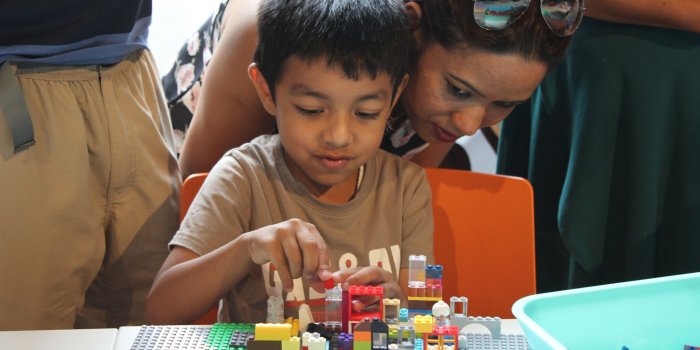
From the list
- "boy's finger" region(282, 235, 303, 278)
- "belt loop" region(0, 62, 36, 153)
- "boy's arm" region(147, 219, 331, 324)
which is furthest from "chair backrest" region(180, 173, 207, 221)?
"boy's finger" region(282, 235, 303, 278)

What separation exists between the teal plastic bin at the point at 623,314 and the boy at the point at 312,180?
0.28 meters

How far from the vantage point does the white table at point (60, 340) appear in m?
1.06

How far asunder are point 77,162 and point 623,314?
850 millimetres

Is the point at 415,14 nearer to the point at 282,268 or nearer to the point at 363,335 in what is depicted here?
the point at 282,268

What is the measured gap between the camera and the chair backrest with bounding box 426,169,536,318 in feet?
4.80

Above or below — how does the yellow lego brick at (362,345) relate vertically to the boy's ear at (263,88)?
below

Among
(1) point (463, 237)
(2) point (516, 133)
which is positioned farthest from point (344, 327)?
(2) point (516, 133)

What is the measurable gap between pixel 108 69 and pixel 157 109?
0.13m

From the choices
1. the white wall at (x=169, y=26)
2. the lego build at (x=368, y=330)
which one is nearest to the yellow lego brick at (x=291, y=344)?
the lego build at (x=368, y=330)

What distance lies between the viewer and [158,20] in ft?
8.91

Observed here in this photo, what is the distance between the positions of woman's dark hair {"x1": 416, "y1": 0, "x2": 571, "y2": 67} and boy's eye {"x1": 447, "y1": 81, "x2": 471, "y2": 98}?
0.06m

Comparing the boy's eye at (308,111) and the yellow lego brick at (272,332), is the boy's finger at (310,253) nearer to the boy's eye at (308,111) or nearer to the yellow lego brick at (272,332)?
the yellow lego brick at (272,332)

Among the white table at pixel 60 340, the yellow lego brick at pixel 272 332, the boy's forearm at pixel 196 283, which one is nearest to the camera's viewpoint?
the yellow lego brick at pixel 272 332

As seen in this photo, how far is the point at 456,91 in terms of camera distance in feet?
4.68
